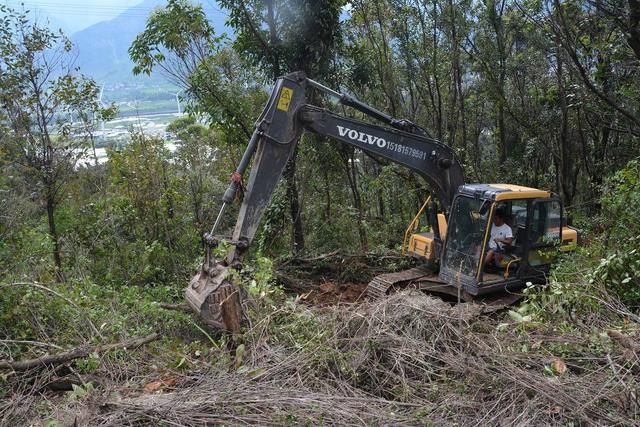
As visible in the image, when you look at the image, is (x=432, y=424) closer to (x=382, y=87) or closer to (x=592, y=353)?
(x=592, y=353)

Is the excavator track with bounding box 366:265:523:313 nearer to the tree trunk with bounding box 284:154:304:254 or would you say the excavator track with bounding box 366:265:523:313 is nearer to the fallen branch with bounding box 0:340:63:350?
the tree trunk with bounding box 284:154:304:254

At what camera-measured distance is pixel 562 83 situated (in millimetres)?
12273

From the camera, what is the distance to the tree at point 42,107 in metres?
9.70

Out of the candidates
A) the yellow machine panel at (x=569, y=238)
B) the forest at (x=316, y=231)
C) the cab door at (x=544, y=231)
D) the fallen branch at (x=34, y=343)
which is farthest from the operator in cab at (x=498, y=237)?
the fallen branch at (x=34, y=343)

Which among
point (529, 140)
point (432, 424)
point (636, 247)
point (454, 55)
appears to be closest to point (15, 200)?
point (432, 424)

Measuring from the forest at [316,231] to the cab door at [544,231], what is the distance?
192mm

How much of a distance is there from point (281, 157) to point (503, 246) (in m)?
3.16

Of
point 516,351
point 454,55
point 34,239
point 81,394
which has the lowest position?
point 81,394

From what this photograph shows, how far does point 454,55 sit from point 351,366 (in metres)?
11.1

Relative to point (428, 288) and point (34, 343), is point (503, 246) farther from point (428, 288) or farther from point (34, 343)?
point (34, 343)

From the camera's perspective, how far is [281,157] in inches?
261

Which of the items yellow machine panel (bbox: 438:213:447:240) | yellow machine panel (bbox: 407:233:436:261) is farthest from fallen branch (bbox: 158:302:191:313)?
yellow machine panel (bbox: 438:213:447:240)

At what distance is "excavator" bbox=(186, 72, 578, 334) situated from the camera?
6.44 m

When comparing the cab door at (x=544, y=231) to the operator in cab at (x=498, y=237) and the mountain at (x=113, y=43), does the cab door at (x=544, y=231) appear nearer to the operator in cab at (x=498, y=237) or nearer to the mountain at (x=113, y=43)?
the operator in cab at (x=498, y=237)
